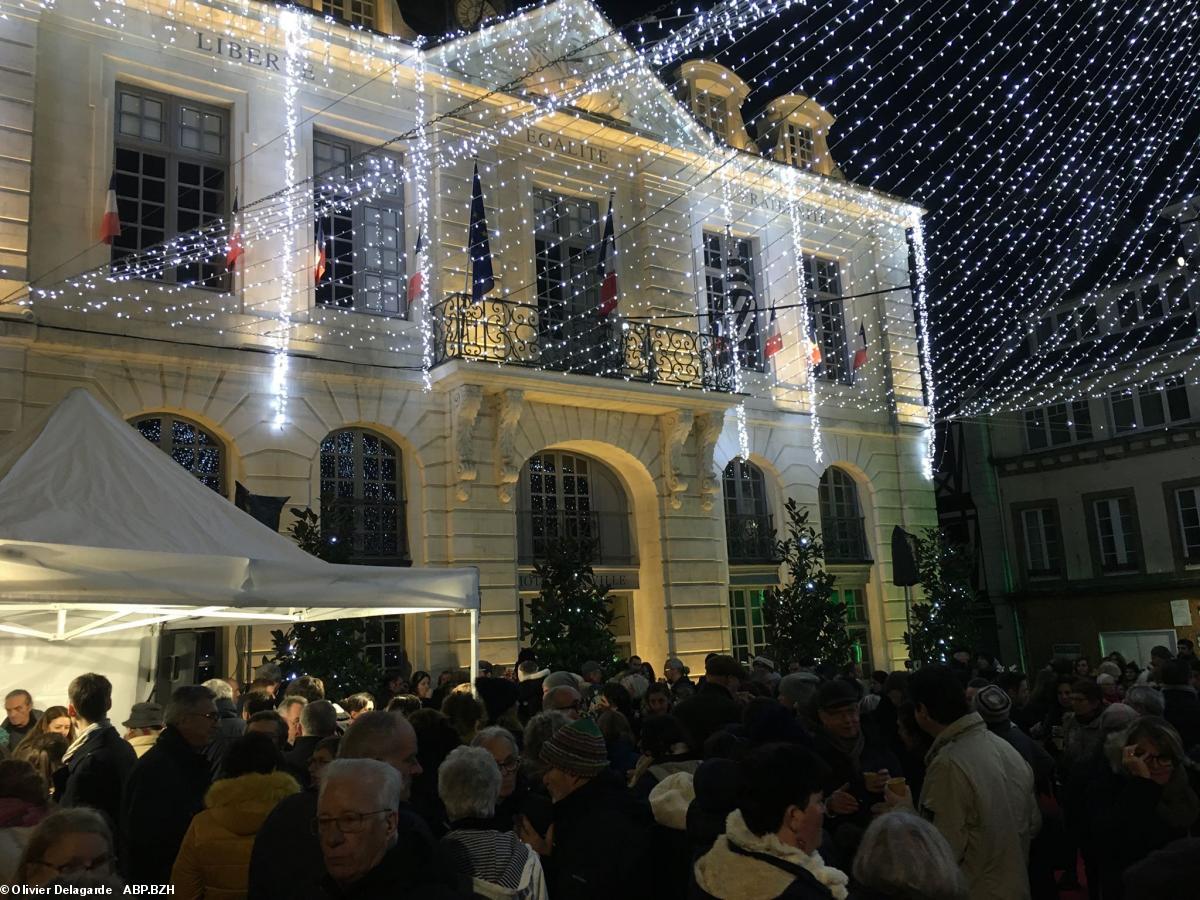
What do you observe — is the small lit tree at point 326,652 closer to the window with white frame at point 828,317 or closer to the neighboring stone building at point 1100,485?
the window with white frame at point 828,317

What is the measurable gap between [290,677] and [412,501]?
12.9 feet

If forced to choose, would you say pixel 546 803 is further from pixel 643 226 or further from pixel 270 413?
pixel 643 226

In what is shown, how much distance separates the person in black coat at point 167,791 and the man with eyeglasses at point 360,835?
192 cm

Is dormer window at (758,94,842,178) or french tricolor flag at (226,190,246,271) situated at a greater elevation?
dormer window at (758,94,842,178)

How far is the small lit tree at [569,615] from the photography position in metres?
12.9

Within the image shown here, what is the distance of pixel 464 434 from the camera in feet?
46.9

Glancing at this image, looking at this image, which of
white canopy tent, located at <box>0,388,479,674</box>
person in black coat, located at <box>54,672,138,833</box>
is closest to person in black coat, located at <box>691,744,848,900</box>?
person in black coat, located at <box>54,672,138,833</box>

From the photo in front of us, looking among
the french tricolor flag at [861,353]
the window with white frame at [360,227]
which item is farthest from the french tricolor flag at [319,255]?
the french tricolor flag at [861,353]

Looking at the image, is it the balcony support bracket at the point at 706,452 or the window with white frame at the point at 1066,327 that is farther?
the window with white frame at the point at 1066,327

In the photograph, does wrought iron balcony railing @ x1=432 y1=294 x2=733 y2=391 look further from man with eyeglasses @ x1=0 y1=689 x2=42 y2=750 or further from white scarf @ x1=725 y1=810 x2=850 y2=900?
white scarf @ x1=725 y1=810 x2=850 y2=900

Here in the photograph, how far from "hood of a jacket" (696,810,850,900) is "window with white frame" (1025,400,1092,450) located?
25.7 meters

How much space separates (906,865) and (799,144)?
20094 millimetres

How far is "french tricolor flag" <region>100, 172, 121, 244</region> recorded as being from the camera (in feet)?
39.2

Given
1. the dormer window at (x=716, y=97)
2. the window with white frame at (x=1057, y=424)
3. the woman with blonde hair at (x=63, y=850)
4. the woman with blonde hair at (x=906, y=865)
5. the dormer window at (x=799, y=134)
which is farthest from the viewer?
the window with white frame at (x=1057, y=424)
